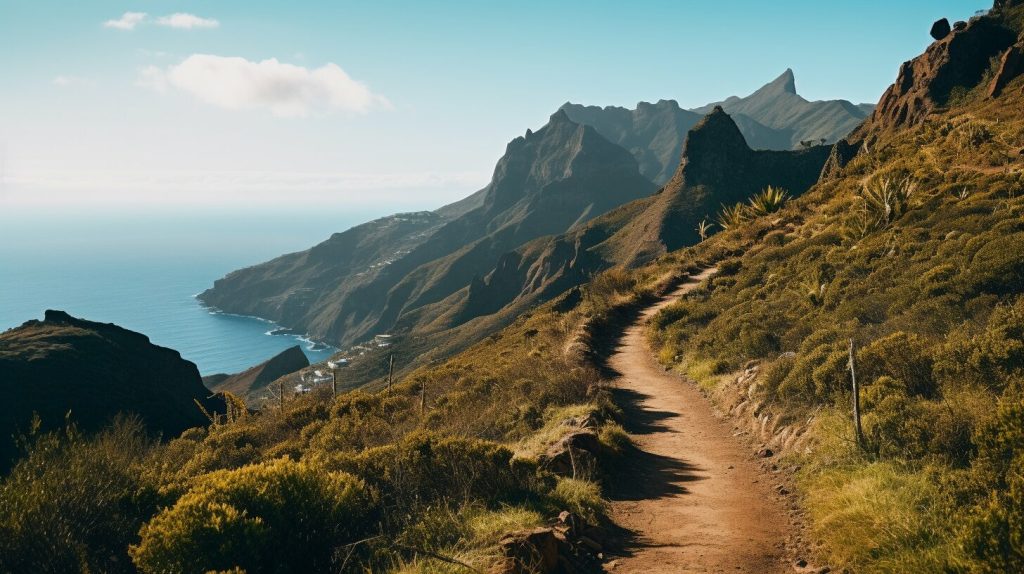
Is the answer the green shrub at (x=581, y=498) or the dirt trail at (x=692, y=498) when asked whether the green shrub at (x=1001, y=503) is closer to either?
the dirt trail at (x=692, y=498)

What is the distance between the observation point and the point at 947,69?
51.8m

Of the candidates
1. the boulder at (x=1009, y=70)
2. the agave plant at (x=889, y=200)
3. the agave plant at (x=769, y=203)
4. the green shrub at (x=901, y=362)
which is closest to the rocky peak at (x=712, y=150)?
the boulder at (x=1009, y=70)

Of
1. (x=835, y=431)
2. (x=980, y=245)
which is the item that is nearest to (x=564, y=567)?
(x=835, y=431)

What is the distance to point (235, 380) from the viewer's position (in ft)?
495

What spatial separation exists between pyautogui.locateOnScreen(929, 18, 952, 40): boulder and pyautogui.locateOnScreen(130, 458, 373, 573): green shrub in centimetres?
8180

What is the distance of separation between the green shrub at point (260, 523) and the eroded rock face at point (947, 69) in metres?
54.4

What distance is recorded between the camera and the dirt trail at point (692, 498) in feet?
21.7

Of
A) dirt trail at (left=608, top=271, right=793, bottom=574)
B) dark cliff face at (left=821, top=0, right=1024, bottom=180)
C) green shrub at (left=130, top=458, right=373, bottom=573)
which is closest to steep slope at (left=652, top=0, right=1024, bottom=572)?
dirt trail at (left=608, top=271, right=793, bottom=574)

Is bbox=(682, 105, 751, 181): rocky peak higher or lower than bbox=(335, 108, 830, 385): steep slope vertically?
higher

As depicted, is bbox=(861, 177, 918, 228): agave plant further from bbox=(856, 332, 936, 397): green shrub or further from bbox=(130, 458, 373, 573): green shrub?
bbox=(130, 458, 373, 573): green shrub

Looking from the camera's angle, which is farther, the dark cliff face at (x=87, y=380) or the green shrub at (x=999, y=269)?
the dark cliff face at (x=87, y=380)

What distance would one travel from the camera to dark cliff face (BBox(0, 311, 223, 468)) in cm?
4911

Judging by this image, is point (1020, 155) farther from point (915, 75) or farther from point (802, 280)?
point (915, 75)

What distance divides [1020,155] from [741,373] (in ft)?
60.7
